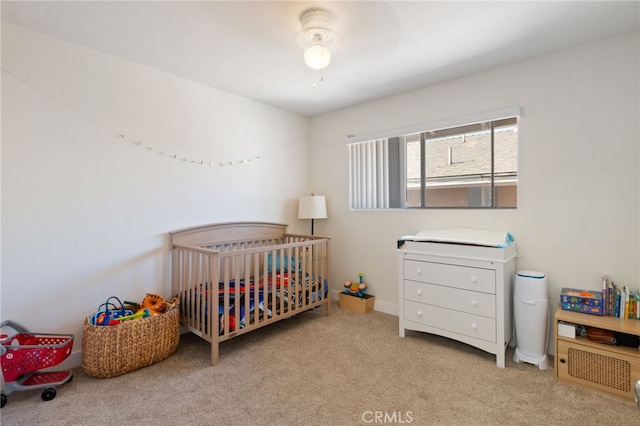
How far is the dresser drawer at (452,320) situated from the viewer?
2.18 metres

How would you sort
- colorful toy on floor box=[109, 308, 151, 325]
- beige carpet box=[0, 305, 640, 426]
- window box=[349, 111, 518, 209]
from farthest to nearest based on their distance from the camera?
window box=[349, 111, 518, 209] < colorful toy on floor box=[109, 308, 151, 325] < beige carpet box=[0, 305, 640, 426]

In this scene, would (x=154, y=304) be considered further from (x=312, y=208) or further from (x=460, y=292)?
(x=460, y=292)

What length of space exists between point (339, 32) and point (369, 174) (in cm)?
172

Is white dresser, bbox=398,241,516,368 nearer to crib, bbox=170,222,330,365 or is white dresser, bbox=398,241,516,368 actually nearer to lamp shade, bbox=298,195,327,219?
crib, bbox=170,222,330,365

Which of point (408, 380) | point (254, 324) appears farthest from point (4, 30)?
point (408, 380)

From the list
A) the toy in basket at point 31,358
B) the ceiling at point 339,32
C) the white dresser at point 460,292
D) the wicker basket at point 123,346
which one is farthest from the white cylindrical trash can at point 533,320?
the toy in basket at point 31,358

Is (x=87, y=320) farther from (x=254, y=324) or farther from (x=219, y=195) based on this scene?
(x=219, y=195)

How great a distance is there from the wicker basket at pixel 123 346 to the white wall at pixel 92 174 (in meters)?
0.34

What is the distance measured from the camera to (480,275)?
7.23 feet

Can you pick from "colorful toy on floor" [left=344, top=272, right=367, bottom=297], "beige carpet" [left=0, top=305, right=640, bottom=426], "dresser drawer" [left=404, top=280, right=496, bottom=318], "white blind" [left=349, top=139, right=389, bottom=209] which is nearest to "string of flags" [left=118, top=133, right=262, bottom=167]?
"white blind" [left=349, top=139, right=389, bottom=209]

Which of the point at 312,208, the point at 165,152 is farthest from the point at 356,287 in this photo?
the point at 165,152

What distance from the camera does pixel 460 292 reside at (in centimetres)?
230

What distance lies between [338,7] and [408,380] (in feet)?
7.63

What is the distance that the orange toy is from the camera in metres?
2.27
